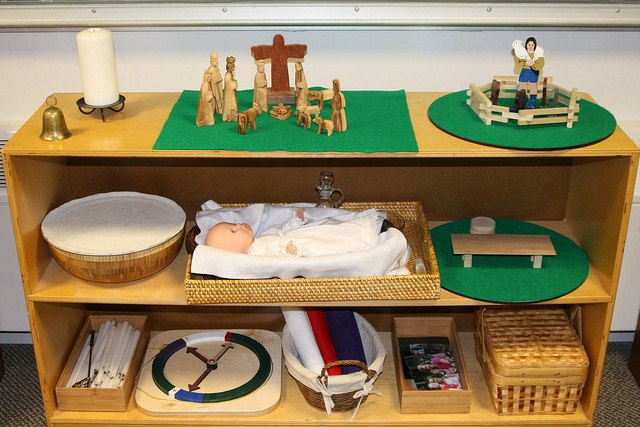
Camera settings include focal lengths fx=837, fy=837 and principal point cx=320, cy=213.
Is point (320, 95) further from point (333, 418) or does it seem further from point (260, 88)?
point (333, 418)

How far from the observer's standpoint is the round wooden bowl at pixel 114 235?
1933 millimetres

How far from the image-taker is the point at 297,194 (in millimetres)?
2221

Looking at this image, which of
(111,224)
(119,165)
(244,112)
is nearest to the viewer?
(244,112)

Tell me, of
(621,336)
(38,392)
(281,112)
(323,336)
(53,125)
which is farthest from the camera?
(621,336)

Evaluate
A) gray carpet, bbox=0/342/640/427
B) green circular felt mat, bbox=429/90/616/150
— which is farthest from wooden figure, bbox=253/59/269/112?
gray carpet, bbox=0/342/640/427

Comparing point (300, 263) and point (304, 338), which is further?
point (304, 338)

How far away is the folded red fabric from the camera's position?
2.12m

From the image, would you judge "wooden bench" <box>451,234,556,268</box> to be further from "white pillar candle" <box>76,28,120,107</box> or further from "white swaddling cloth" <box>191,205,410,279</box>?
"white pillar candle" <box>76,28,120,107</box>

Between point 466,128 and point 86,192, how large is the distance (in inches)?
40.2

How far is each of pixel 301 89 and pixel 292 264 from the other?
0.40 metres

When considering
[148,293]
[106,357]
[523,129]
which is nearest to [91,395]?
[106,357]

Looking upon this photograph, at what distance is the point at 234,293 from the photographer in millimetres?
1917

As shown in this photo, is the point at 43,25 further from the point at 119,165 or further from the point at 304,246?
the point at 304,246

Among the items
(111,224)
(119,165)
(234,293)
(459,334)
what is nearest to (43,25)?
(119,165)
